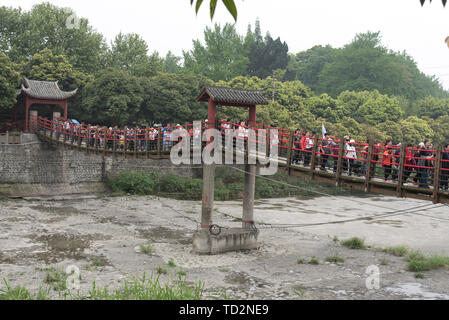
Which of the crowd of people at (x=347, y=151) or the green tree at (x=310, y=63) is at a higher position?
the green tree at (x=310, y=63)

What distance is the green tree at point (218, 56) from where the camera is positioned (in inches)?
2127

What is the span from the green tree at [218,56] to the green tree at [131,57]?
363 inches

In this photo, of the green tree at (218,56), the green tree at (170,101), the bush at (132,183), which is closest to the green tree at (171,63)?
the green tree at (218,56)

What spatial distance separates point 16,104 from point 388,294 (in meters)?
26.8

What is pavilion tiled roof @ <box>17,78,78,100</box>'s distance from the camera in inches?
1184

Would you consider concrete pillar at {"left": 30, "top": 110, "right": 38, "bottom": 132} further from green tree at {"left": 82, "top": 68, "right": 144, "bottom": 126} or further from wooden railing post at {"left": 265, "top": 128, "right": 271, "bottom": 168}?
wooden railing post at {"left": 265, "top": 128, "right": 271, "bottom": 168}

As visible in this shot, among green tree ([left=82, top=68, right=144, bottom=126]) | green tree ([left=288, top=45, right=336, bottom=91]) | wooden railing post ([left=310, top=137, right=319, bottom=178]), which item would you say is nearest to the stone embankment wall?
green tree ([left=82, top=68, right=144, bottom=126])

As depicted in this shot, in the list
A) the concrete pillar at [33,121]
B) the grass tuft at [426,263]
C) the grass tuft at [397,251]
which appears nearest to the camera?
the grass tuft at [426,263]

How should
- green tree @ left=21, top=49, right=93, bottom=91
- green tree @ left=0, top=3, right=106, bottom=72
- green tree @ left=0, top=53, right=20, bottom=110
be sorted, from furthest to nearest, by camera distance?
green tree @ left=0, top=3, right=106, bottom=72, green tree @ left=21, top=49, right=93, bottom=91, green tree @ left=0, top=53, right=20, bottom=110

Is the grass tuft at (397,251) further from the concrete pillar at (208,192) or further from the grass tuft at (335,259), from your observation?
the concrete pillar at (208,192)

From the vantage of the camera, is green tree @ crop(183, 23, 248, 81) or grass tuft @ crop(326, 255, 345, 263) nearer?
grass tuft @ crop(326, 255, 345, 263)

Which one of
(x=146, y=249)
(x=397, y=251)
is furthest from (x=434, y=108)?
(x=146, y=249)

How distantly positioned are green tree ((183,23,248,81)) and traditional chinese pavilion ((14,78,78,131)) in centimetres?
2434

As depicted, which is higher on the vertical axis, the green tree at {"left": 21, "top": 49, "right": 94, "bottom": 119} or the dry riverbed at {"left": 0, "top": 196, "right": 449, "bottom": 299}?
the green tree at {"left": 21, "top": 49, "right": 94, "bottom": 119}
